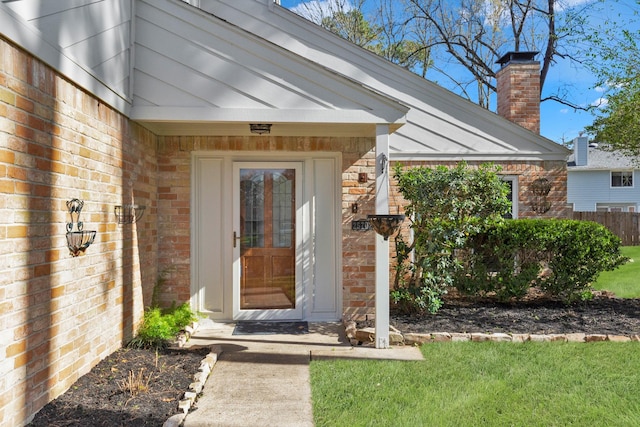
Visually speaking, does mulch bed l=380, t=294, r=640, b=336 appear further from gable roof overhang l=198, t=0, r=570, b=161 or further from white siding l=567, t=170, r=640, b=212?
white siding l=567, t=170, r=640, b=212

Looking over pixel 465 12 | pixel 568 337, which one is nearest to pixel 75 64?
pixel 568 337

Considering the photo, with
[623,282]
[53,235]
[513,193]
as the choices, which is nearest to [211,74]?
[53,235]

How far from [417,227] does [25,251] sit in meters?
4.19

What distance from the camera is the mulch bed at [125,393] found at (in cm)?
290

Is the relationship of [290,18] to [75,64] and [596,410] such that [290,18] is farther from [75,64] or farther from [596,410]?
[596,410]

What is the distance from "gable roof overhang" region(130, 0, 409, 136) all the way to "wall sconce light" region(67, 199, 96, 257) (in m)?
1.33

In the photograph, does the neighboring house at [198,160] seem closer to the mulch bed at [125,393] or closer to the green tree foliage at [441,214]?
the mulch bed at [125,393]

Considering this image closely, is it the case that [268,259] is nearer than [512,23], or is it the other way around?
[268,259]

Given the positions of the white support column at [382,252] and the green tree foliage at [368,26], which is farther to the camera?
the green tree foliage at [368,26]

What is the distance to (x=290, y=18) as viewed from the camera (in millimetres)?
7168

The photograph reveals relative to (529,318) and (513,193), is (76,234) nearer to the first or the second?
(529,318)

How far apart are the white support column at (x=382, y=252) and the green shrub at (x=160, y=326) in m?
2.13

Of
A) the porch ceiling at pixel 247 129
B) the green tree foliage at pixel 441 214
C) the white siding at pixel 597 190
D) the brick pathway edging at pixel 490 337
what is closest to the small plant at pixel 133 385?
Result: the brick pathway edging at pixel 490 337

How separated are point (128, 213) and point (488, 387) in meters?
3.57
